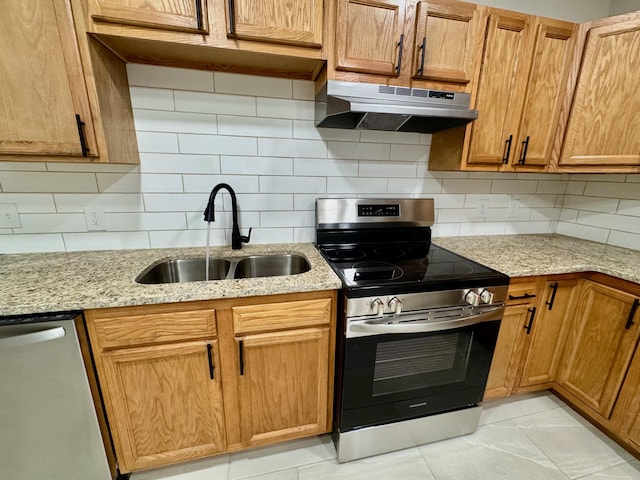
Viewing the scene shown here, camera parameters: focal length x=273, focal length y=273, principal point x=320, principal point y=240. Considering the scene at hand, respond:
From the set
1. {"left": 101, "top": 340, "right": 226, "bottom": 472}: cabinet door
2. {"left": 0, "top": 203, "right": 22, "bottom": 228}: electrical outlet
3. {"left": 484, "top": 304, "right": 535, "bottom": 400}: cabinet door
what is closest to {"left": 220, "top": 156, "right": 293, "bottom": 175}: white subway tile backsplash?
{"left": 101, "top": 340, "right": 226, "bottom": 472}: cabinet door

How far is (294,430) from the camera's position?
131cm

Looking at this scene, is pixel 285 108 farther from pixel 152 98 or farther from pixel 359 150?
pixel 152 98

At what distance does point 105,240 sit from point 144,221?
22 centimetres

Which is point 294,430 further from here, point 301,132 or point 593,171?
point 593,171

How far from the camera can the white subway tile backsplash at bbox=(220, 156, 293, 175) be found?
4.86 ft

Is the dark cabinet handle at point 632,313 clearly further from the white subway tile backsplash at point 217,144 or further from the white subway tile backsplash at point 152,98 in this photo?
the white subway tile backsplash at point 152,98

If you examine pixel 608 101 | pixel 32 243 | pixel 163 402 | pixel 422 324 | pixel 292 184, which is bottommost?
pixel 163 402

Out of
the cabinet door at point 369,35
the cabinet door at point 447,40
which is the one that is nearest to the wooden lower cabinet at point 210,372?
the cabinet door at point 369,35

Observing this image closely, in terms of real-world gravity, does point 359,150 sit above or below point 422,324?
above

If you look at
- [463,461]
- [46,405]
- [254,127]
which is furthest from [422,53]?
[46,405]

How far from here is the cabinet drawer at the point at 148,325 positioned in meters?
0.98

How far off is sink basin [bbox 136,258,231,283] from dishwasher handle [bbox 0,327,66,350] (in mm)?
465

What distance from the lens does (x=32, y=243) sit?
1.38m

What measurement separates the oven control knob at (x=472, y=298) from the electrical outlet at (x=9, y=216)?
2168mm
